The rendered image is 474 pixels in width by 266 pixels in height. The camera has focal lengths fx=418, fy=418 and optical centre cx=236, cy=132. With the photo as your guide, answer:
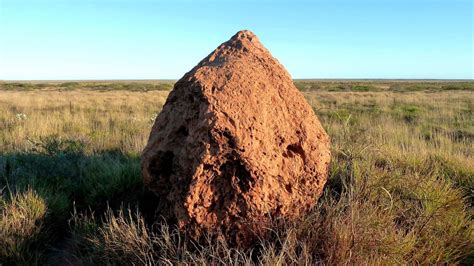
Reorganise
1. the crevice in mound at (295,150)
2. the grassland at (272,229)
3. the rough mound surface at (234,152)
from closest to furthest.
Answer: the grassland at (272,229) < the rough mound surface at (234,152) < the crevice in mound at (295,150)

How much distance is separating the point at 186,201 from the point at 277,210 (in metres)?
0.69

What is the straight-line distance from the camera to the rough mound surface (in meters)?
3.05

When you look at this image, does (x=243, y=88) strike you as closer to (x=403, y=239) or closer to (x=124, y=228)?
(x=124, y=228)

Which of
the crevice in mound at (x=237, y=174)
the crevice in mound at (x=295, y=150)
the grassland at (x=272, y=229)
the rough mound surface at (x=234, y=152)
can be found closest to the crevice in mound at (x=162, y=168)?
the rough mound surface at (x=234, y=152)

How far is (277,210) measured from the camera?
10.4 feet

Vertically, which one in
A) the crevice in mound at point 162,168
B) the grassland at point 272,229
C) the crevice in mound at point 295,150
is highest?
the crevice in mound at point 295,150

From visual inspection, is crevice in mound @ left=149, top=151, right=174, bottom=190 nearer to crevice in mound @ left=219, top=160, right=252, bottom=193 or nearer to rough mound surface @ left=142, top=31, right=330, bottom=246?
rough mound surface @ left=142, top=31, right=330, bottom=246

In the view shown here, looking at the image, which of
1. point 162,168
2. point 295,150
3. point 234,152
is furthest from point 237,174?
point 162,168

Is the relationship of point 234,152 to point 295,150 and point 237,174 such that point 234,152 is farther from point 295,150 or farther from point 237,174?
point 295,150

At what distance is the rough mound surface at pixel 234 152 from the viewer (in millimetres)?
3049

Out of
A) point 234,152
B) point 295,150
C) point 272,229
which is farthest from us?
point 295,150

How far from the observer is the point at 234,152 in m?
3.04

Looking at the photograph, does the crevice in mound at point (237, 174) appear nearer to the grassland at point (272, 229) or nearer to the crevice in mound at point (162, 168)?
the grassland at point (272, 229)

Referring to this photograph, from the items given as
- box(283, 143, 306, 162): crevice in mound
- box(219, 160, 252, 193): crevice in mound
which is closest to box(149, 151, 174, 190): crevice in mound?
box(219, 160, 252, 193): crevice in mound
